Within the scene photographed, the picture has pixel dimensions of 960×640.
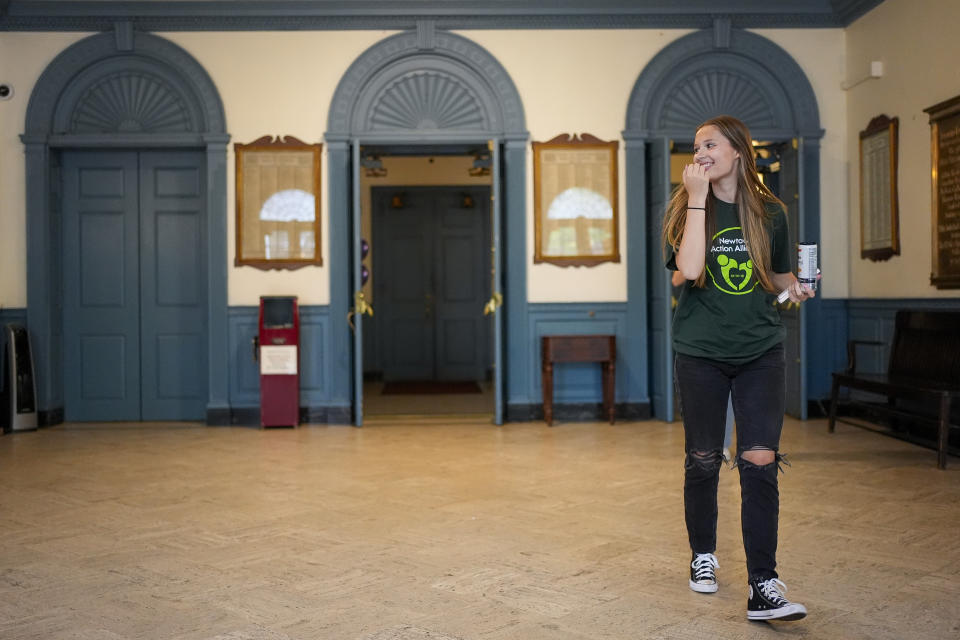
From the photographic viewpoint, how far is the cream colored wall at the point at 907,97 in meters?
6.59

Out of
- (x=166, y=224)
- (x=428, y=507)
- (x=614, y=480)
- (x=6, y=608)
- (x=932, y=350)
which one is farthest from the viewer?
(x=166, y=224)

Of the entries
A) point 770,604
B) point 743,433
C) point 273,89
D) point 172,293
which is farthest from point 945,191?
point 172,293

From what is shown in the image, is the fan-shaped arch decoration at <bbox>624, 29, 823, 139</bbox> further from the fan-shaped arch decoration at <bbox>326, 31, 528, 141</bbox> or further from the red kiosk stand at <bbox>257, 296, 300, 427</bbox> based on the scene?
the red kiosk stand at <bbox>257, 296, 300, 427</bbox>

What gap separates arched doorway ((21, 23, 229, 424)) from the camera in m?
7.72

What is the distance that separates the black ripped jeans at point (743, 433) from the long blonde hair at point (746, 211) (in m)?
0.27

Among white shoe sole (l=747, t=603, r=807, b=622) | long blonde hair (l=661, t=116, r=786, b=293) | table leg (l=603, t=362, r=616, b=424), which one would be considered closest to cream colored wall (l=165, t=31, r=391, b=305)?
table leg (l=603, t=362, r=616, b=424)

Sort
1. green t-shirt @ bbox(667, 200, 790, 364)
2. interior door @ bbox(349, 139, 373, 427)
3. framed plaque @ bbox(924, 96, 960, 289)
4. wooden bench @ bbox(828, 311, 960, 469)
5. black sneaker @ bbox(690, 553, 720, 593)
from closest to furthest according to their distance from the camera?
green t-shirt @ bbox(667, 200, 790, 364), black sneaker @ bbox(690, 553, 720, 593), wooden bench @ bbox(828, 311, 960, 469), framed plaque @ bbox(924, 96, 960, 289), interior door @ bbox(349, 139, 373, 427)

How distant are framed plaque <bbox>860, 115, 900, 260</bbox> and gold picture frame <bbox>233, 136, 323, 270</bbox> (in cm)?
436

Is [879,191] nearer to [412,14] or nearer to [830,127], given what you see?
[830,127]

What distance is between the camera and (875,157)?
7504 mm

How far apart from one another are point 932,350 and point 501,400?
319 cm

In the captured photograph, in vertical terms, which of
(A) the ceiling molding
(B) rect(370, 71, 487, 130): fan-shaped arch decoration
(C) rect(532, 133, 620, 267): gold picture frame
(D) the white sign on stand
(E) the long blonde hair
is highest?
(A) the ceiling molding

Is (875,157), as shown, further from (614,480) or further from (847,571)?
(847,571)

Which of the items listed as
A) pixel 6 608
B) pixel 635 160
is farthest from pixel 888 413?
pixel 6 608
